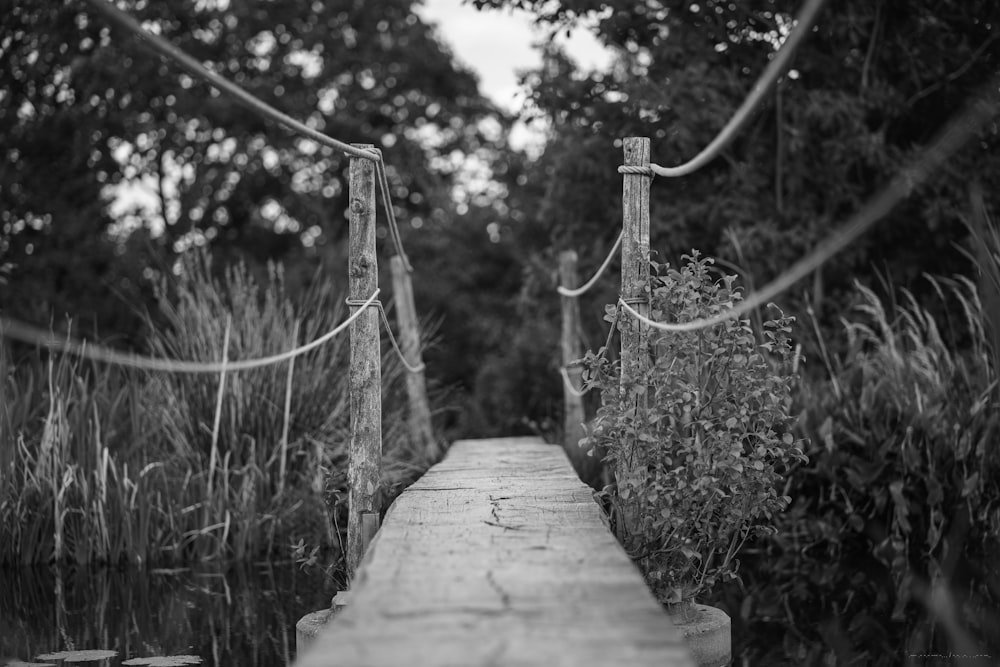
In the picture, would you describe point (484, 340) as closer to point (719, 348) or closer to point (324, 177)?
point (324, 177)

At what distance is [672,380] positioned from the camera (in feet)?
11.3

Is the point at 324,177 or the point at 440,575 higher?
the point at 324,177

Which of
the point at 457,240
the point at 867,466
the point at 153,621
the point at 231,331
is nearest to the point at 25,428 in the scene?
the point at 231,331

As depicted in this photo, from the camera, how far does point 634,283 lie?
381 centimetres

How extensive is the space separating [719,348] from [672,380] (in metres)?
0.17

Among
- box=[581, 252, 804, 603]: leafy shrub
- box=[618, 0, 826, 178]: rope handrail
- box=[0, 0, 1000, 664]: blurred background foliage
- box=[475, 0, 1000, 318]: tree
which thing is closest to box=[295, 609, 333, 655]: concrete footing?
box=[581, 252, 804, 603]: leafy shrub

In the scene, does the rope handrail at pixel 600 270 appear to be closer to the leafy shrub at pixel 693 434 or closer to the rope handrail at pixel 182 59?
the leafy shrub at pixel 693 434

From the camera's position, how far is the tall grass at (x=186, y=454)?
5.43 m

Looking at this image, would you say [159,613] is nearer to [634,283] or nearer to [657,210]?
[634,283]

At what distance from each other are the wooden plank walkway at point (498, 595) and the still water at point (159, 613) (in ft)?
3.11

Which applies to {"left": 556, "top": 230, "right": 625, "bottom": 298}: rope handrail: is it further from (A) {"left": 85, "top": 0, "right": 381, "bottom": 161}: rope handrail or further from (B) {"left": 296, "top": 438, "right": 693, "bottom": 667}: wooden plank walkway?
(A) {"left": 85, "top": 0, "right": 381, "bottom": 161}: rope handrail

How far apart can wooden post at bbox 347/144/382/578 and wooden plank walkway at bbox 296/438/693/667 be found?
0.70 ft

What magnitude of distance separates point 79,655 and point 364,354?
1419mm

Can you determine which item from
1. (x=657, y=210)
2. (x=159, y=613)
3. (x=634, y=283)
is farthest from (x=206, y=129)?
(x=634, y=283)
